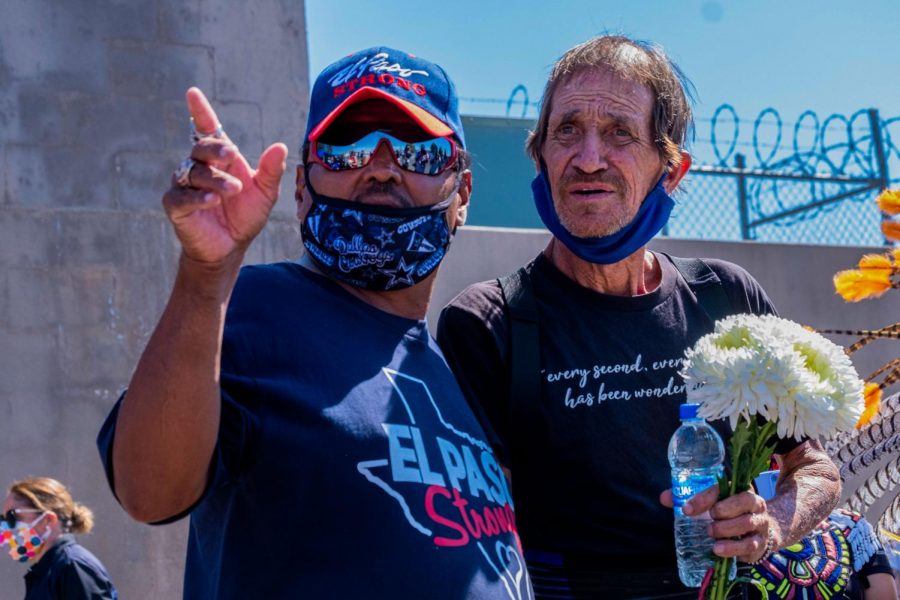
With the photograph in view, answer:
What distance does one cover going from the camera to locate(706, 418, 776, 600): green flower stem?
8.15 ft

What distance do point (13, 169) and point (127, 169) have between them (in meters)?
0.68

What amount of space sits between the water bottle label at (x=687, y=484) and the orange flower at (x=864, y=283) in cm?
224

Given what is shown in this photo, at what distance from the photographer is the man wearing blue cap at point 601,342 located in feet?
9.14

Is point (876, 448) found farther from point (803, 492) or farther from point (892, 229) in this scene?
point (803, 492)

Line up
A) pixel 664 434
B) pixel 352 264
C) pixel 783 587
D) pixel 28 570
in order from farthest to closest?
pixel 28 570, pixel 783 587, pixel 664 434, pixel 352 264

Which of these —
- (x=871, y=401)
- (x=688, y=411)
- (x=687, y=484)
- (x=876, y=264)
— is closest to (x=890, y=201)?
(x=876, y=264)

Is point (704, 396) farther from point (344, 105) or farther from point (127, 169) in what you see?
point (127, 169)

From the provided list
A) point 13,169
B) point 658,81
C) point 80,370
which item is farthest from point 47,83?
point 658,81

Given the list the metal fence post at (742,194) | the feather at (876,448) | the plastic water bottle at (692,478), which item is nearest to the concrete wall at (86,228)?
the metal fence post at (742,194)

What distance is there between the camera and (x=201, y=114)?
1664mm

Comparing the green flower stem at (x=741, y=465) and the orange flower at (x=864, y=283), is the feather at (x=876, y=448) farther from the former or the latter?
the green flower stem at (x=741, y=465)

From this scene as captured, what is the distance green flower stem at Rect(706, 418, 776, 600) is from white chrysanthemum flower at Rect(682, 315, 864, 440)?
34 millimetres

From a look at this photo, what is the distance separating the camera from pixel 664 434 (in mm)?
2873

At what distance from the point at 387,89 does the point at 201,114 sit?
825 mm
